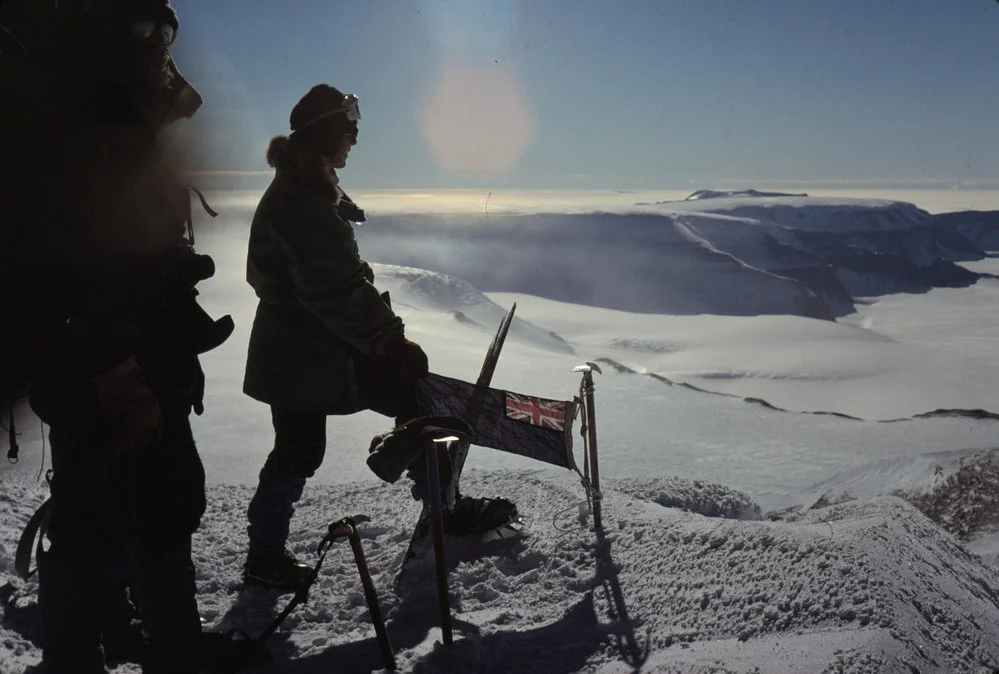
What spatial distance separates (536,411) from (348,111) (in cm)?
154

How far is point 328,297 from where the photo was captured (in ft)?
8.85

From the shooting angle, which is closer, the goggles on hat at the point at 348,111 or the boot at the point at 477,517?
the goggles on hat at the point at 348,111

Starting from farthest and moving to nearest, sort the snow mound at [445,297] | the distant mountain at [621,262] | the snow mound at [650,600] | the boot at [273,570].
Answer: the distant mountain at [621,262], the snow mound at [445,297], the boot at [273,570], the snow mound at [650,600]

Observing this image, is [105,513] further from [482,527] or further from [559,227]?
[559,227]

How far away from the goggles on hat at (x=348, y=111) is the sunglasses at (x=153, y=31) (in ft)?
3.01

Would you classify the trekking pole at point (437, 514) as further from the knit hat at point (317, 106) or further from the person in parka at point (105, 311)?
the knit hat at point (317, 106)

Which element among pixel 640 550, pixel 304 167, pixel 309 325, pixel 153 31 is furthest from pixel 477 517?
pixel 153 31

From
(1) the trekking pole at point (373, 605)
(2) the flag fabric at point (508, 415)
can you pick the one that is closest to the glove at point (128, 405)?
(1) the trekking pole at point (373, 605)

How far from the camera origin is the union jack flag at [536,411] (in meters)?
3.14

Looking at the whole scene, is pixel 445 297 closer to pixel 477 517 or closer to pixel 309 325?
pixel 477 517

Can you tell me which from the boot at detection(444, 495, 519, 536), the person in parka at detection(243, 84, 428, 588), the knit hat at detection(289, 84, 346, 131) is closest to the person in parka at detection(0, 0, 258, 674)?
the person in parka at detection(243, 84, 428, 588)

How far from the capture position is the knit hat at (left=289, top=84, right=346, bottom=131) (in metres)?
2.91

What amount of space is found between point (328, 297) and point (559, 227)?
12072 centimetres

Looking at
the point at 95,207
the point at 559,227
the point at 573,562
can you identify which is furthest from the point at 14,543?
the point at 559,227
